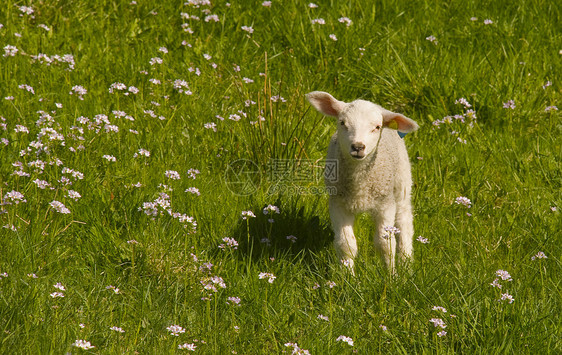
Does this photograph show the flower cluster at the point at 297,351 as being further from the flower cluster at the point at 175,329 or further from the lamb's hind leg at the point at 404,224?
the lamb's hind leg at the point at 404,224

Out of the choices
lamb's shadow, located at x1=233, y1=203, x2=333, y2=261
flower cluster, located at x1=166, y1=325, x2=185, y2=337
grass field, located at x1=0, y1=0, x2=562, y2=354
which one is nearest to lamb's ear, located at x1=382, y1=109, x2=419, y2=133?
grass field, located at x1=0, y1=0, x2=562, y2=354

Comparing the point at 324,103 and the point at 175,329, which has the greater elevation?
the point at 324,103

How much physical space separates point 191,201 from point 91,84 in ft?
6.18

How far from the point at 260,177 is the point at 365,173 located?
1.22 meters

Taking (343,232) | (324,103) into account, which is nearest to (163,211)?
(343,232)

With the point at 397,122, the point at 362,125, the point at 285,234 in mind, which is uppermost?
the point at 362,125

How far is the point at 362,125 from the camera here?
4738 mm

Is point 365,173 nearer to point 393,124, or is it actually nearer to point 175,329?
point 393,124

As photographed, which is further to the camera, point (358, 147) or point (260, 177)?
point (260, 177)

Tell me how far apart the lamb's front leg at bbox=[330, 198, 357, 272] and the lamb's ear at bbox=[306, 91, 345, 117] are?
60 cm

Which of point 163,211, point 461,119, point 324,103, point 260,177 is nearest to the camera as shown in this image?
point 163,211

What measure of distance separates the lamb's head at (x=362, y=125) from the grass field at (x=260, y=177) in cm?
71

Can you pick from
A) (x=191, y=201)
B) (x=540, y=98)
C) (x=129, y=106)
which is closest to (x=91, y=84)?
(x=129, y=106)

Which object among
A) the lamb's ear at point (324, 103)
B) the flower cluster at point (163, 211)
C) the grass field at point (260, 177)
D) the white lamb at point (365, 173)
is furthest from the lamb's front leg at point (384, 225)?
the flower cluster at point (163, 211)
